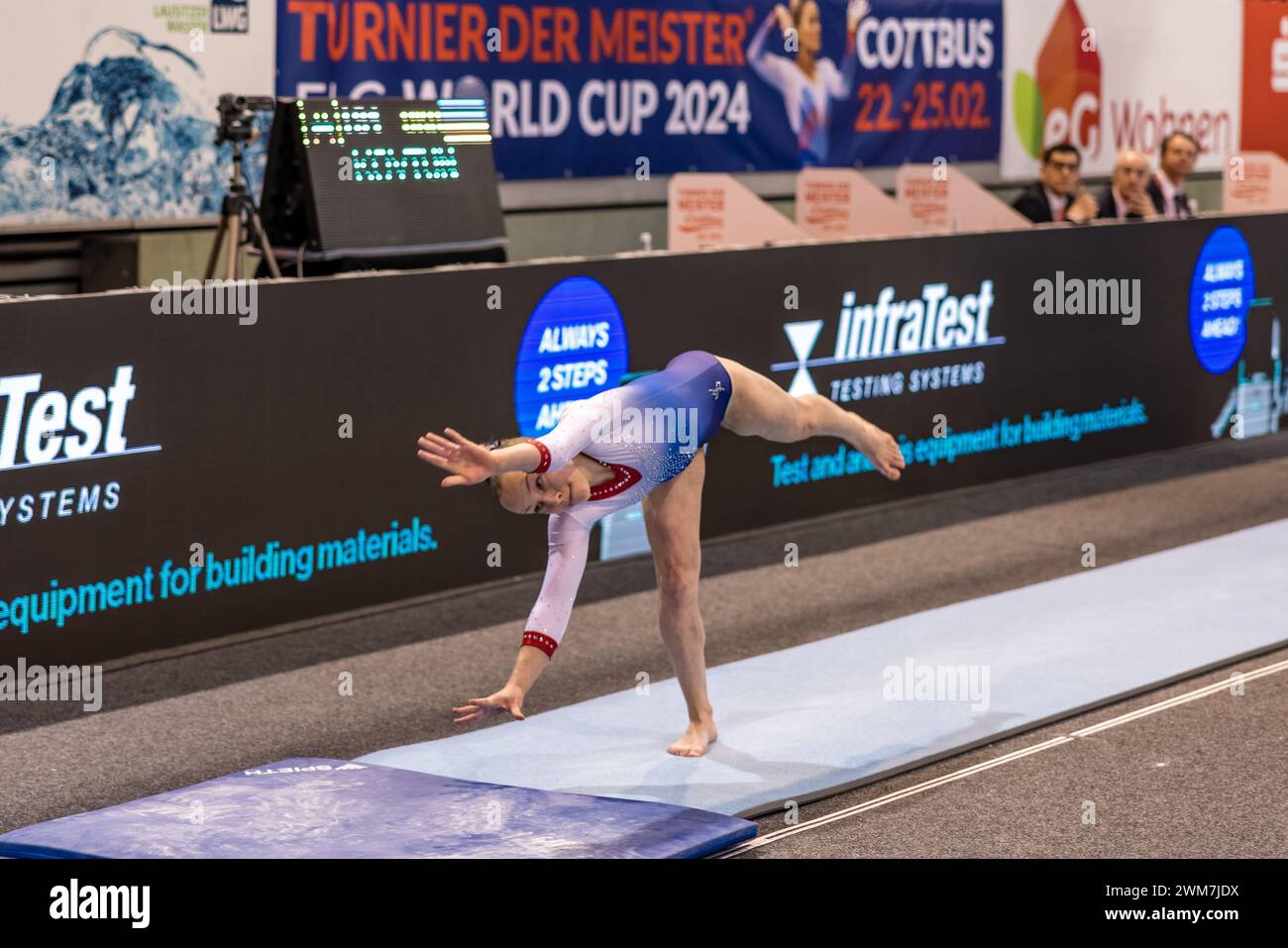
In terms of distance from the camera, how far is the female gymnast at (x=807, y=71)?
11.6m

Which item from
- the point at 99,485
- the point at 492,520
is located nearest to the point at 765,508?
the point at 492,520

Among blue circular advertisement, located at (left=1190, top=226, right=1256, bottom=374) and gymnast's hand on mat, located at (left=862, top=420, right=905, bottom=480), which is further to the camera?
blue circular advertisement, located at (left=1190, top=226, right=1256, bottom=374)

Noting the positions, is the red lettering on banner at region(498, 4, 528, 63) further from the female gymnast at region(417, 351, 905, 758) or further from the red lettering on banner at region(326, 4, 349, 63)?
the female gymnast at region(417, 351, 905, 758)

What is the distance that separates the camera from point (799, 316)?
836 centimetres

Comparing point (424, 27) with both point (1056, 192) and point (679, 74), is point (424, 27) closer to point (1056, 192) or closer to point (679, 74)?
point (679, 74)

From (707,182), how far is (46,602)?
4.62 m

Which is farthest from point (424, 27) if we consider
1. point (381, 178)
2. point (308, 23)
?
point (381, 178)

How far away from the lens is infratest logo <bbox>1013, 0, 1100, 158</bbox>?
13367mm

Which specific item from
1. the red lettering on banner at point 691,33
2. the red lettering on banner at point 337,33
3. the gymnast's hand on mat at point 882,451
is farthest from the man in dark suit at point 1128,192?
the gymnast's hand on mat at point 882,451

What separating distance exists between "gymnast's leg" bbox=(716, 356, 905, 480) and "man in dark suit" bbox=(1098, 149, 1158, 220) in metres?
5.08

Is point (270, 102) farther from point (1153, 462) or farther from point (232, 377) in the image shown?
point (1153, 462)

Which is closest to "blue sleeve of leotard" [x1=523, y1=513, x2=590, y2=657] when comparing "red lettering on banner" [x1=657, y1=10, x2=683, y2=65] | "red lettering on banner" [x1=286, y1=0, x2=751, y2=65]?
"red lettering on banner" [x1=286, y1=0, x2=751, y2=65]

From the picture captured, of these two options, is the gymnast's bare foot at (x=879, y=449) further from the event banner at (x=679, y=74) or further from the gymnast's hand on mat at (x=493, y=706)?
the event banner at (x=679, y=74)

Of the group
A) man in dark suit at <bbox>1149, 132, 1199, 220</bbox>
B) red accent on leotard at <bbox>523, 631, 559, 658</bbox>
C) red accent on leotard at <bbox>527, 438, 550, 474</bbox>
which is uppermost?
man in dark suit at <bbox>1149, 132, 1199, 220</bbox>
